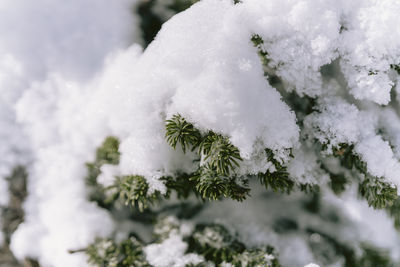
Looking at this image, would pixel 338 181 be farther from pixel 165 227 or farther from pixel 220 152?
pixel 165 227

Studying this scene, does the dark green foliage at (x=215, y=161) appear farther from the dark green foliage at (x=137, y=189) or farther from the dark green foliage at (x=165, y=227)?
the dark green foliage at (x=165, y=227)

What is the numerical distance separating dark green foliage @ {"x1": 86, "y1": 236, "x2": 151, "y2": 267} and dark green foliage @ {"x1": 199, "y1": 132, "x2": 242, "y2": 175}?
0.61 m

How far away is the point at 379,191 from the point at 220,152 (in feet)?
1.89

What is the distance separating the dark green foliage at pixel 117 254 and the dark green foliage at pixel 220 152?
61 centimetres

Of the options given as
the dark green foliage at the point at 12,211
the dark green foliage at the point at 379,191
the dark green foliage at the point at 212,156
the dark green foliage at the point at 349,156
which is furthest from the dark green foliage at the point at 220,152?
the dark green foliage at the point at 12,211

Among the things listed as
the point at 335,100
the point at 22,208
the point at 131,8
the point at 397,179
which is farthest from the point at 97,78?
the point at 397,179

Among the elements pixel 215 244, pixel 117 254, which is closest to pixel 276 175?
pixel 215 244

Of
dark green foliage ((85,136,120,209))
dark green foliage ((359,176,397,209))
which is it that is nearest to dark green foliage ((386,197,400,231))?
dark green foliage ((359,176,397,209))

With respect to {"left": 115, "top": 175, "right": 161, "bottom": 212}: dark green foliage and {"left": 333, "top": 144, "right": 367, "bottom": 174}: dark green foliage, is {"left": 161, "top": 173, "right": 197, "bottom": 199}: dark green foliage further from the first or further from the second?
{"left": 333, "top": 144, "right": 367, "bottom": 174}: dark green foliage

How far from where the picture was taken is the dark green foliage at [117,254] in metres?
1.28

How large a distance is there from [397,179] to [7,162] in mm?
1772

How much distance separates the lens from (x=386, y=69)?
979 millimetres

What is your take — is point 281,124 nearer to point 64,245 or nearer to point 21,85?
point 64,245

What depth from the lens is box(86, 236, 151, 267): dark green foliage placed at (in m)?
1.28
